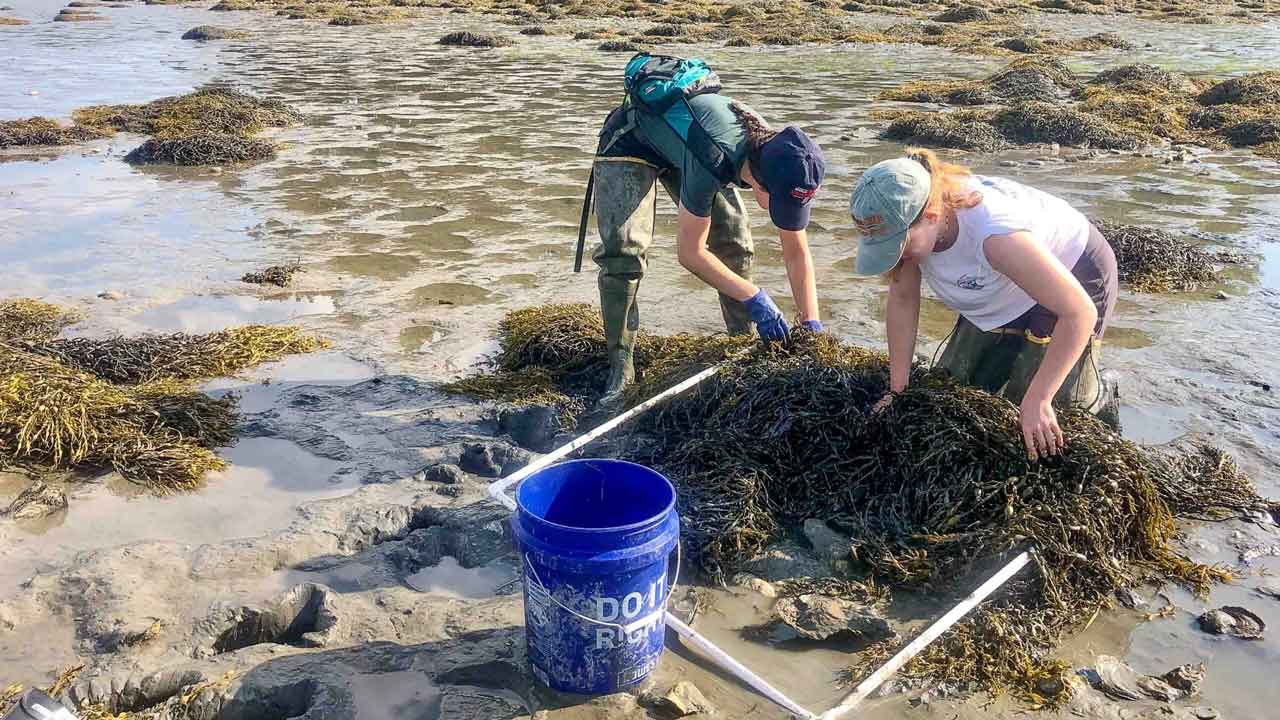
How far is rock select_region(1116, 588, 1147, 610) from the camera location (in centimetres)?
304

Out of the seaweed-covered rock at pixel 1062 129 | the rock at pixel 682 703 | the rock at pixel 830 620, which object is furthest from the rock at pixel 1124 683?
the seaweed-covered rock at pixel 1062 129

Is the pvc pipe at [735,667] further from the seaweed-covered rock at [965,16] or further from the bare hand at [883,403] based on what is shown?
the seaweed-covered rock at [965,16]

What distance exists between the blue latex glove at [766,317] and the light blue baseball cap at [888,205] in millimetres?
975

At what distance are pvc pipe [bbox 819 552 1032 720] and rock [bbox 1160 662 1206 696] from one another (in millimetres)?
491

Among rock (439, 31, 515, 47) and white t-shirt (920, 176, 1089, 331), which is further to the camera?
rock (439, 31, 515, 47)

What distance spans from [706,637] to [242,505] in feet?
6.20

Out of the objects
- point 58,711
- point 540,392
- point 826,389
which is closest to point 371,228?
point 540,392

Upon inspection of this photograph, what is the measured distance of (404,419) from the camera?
434 centimetres

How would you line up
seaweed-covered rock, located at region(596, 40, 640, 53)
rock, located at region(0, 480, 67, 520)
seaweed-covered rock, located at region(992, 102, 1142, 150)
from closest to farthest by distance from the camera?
1. rock, located at region(0, 480, 67, 520)
2. seaweed-covered rock, located at region(992, 102, 1142, 150)
3. seaweed-covered rock, located at region(596, 40, 640, 53)

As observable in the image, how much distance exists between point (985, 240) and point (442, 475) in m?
2.20

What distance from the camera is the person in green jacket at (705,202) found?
11.9 ft

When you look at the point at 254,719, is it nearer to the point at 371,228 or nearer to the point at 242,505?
the point at 242,505

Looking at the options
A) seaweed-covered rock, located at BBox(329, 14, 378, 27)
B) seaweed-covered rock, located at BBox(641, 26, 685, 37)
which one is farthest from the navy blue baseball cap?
seaweed-covered rock, located at BBox(329, 14, 378, 27)

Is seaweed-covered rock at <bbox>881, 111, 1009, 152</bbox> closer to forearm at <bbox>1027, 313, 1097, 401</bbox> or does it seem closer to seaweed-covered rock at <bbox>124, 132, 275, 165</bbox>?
seaweed-covered rock at <bbox>124, 132, 275, 165</bbox>
